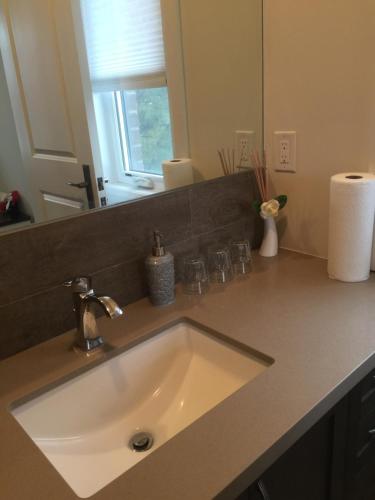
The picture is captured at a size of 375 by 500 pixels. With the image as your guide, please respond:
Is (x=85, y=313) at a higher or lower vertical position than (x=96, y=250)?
lower

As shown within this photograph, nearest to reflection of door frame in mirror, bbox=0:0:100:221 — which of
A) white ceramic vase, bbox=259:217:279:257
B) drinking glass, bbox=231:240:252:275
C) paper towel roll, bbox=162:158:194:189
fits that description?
paper towel roll, bbox=162:158:194:189

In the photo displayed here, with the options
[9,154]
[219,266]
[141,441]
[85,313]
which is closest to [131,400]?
[141,441]

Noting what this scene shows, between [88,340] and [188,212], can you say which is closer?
[88,340]

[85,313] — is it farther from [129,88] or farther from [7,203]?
[129,88]

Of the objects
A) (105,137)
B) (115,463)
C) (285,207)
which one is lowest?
(115,463)

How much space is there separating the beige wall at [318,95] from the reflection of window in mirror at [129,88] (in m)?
0.36

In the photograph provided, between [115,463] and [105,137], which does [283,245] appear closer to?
[105,137]

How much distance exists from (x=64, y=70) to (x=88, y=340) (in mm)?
652

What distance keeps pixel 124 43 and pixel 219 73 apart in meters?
0.39

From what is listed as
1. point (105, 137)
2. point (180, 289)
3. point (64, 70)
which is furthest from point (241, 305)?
point (64, 70)

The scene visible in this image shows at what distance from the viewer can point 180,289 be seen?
1.23 meters

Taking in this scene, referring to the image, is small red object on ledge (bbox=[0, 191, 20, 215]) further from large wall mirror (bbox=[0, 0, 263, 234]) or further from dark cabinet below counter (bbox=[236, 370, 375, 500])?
dark cabinet below counter (bbox=[236, 370, 375, 500])

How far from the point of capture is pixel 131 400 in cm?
97

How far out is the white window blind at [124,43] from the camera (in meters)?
1.04
